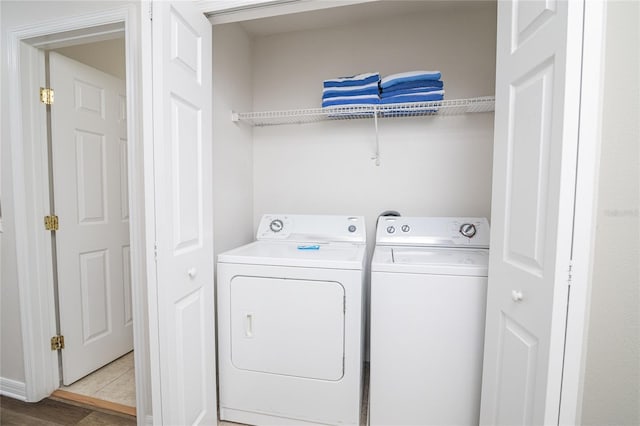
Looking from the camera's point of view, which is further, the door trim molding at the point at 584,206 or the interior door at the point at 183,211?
the interior door at the point at 183,211

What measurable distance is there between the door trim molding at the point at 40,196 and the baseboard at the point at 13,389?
0.05 meters

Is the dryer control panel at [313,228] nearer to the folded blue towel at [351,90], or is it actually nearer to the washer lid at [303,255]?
the washer lid at [303,255]

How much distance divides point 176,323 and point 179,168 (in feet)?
2.09

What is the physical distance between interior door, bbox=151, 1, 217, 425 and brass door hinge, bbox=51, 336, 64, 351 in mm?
1206

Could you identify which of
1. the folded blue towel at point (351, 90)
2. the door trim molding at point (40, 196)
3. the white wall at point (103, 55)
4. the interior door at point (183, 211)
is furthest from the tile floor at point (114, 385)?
the white wall at point (103, 55)

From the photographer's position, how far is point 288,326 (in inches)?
56.7

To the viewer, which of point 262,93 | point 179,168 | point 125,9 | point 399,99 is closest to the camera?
point 179,168

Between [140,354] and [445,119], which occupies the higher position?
[445,119]

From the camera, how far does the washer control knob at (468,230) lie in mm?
1706

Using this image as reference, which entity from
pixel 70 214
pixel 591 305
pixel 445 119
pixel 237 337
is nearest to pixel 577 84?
pixel 591 305

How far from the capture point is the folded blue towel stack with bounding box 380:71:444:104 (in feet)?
5.55

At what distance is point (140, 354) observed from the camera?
4.78 ft

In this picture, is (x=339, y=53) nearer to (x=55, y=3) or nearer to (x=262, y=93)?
(x=262, y=93)

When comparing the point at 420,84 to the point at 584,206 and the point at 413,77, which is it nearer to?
the point at 413,77
